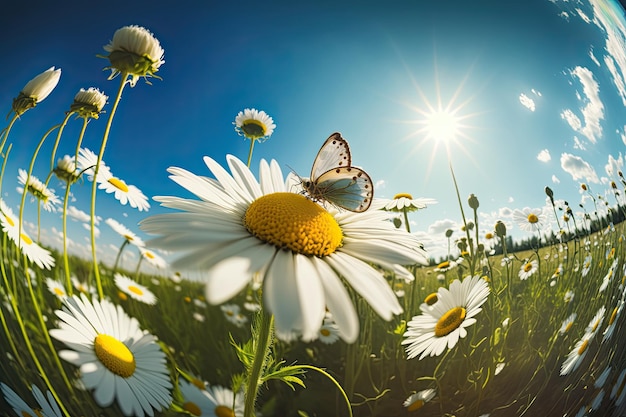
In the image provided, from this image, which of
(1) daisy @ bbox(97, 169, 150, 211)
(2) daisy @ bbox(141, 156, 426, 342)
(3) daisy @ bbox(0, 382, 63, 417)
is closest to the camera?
(2) daisy @ bbox(141, 156, 426, 342)

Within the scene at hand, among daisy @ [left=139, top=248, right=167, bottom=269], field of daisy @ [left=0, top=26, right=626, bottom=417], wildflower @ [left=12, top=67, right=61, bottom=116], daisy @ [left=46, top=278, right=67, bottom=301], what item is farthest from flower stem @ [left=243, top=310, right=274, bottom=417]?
wildflower @ [left=12, top=67, right=61, bottom=116]

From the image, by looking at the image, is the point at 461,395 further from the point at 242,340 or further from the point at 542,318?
the point at 242,340

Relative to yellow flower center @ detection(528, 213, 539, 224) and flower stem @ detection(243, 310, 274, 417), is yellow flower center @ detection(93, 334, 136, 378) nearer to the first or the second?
flower stem @ detection(243, 310, 274, 417)

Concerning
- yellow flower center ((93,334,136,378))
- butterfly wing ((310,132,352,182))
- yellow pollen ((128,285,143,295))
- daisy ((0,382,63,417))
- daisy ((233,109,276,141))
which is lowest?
daisy ((0,382,63,417))

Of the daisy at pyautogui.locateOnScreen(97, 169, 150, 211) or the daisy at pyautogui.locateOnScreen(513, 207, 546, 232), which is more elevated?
the daisy at pyautogui.locateOnScreen(97, 169, 150, 211)

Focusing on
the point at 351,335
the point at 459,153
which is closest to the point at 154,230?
the point at 351,335

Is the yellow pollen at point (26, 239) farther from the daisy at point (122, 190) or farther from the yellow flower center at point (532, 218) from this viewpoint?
the yellow flower center at point (532, 218)

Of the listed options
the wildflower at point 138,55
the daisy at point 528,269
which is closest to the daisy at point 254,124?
the wildflower at point 138,55

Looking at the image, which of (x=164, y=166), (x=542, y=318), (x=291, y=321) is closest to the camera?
(x=291, y=321)
